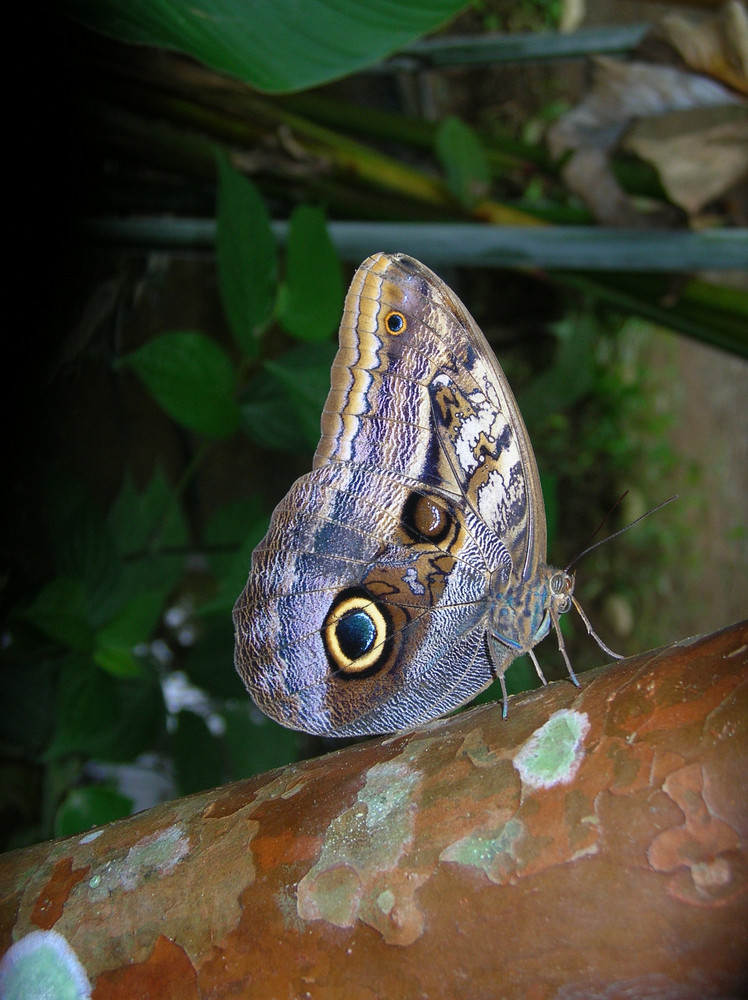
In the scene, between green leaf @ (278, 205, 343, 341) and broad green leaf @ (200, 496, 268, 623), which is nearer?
green leaf @ (278, 205, 343, 341)

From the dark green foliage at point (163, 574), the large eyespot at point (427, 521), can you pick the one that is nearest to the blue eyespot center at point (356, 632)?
the large eyespot at point (427, 521)

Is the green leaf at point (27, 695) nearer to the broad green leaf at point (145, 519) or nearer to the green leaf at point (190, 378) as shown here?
the broad green leaf at point (145, 519)

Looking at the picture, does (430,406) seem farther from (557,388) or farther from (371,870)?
(557,388)

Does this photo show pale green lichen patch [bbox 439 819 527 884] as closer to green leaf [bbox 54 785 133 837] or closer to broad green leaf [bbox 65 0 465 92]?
green leaf [bbox 54 785 133 837]

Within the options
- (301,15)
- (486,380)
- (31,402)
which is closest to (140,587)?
(31,402)

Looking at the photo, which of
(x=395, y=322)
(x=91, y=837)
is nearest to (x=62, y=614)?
(x=91, y=837)

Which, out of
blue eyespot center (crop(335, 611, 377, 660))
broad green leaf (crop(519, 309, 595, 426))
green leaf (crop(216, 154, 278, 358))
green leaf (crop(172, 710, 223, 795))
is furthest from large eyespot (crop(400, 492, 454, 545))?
broad green leaf (crop(519, 309, 595, 426))
